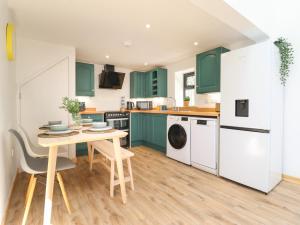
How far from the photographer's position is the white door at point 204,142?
2479 mm

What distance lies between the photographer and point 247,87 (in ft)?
6.87

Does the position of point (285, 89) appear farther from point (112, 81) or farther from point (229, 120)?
point (112, 81)

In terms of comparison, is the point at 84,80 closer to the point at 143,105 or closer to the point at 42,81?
the point at 42,81

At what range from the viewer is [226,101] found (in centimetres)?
231

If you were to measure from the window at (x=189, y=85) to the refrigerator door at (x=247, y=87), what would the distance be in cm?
159

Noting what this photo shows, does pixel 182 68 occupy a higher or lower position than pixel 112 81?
higher

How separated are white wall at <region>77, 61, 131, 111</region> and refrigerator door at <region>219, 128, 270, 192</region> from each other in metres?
3.17

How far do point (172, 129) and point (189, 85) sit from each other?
1437 millimetres

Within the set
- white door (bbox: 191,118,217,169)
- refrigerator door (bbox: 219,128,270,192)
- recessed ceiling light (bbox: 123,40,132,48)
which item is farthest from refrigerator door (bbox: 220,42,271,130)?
recessed ceiling light (bbox: 123,40,132,48)

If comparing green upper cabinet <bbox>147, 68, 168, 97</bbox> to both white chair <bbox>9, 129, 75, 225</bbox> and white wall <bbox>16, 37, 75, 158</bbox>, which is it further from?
white chair <bbox>9, 129, 75, 225</bbox>

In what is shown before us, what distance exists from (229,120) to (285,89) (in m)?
0.95

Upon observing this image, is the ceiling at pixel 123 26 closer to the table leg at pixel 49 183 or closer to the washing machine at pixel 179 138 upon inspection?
the washing machine at pixel 179 138

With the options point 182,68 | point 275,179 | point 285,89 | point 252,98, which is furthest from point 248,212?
point 182,68

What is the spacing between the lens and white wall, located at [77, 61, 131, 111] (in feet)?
14.4
